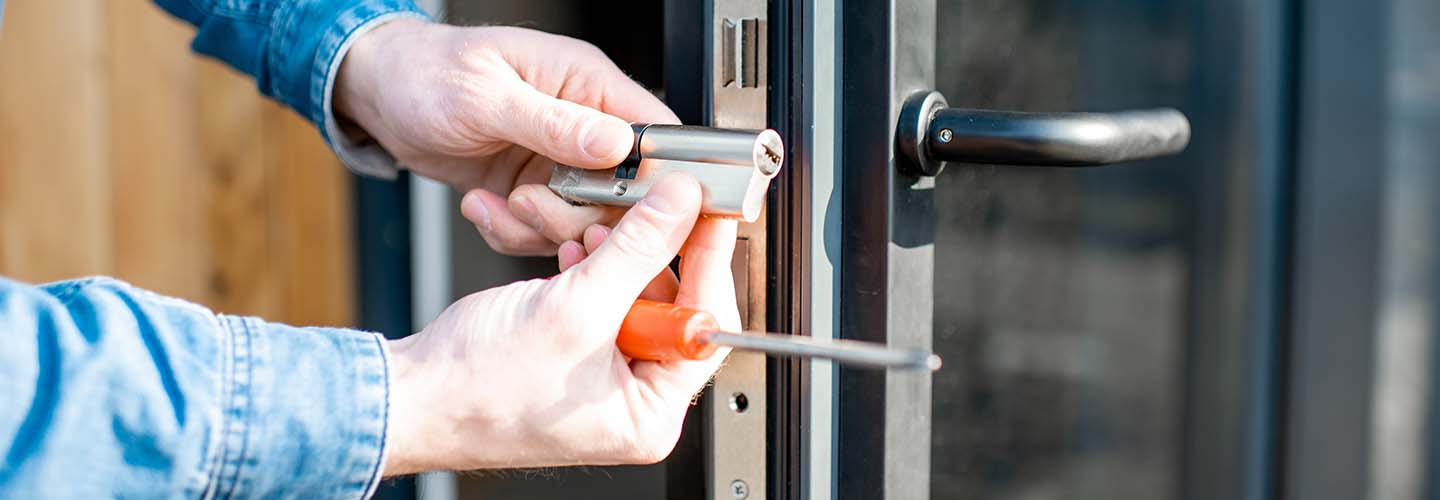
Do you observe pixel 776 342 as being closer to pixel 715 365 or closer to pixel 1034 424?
pixel 715 365

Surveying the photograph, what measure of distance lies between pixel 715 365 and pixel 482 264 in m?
0.72

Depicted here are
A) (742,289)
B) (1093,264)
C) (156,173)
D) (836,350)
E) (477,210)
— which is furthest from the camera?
(156,173)

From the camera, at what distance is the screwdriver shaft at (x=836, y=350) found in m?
0.35

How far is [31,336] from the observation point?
15.3 inches

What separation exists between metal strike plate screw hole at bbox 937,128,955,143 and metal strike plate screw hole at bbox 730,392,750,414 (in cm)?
13

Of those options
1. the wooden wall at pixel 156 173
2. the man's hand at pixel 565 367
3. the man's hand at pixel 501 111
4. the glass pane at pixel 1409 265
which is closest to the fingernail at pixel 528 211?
the man's hand at pixel 501 111

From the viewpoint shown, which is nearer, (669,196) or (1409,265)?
(669,196)

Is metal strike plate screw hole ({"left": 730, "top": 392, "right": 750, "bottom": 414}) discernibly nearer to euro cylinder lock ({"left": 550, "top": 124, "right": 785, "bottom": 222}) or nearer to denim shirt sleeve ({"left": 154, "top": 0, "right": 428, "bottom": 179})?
euro cylinder lock ({"left": 550, "top": 124, "right": 785, "bottom": 222})

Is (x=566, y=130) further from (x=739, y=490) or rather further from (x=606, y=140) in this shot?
(x=739, y=490)

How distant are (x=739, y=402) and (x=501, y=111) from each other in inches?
7.1

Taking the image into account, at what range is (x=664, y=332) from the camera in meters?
0.45

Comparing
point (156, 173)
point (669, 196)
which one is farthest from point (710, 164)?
point (156, 173)

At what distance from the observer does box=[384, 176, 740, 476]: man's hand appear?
17.0 inches

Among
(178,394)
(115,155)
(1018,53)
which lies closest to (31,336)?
(178,394)
